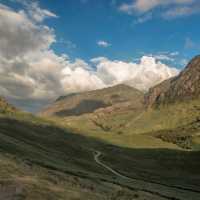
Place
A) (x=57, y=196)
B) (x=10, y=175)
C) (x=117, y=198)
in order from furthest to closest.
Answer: (x=117, y=198) → (x=10, y=175) → (x=57, y=196)

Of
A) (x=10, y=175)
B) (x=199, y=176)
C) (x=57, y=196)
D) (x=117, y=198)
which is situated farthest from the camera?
(x=199, y=176)

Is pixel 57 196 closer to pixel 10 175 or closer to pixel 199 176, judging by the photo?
pixel 10 175

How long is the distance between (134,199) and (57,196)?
466 inches

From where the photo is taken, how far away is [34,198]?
85.2 feet

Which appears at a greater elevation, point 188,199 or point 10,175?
point 10,175

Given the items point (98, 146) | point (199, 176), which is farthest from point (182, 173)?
point (98, 146)

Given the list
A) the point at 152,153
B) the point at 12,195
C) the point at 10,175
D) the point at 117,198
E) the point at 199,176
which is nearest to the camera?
the point at 12,195

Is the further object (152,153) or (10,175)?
(152,153)

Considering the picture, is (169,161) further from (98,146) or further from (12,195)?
(12,195)

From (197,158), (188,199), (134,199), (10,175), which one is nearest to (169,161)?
(197,158)

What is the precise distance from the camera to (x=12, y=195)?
82.8 feet

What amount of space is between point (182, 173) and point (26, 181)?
96427 millimetres

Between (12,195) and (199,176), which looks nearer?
(12,195)

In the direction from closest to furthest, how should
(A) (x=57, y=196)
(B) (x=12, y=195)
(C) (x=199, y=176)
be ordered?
(B) (x=12, y=195) < (A) (x=57, y=196) < (C) (x=199, y=176)
